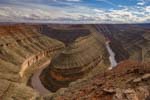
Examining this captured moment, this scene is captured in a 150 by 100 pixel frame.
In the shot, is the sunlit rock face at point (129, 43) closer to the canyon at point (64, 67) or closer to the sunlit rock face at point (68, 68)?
the canyon at point (64, 67)

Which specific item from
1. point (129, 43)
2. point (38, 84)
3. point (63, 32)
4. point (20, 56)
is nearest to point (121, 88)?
point (38, 84)

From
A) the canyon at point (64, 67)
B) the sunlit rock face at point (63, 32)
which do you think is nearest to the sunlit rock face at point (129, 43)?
the canyon at point (64, 67)

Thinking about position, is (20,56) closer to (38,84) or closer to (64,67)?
(38,84)

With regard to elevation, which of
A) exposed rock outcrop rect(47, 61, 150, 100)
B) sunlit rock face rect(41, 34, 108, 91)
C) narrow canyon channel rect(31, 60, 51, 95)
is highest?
exposed rock outcrop rect(47, 61, 150, 100)

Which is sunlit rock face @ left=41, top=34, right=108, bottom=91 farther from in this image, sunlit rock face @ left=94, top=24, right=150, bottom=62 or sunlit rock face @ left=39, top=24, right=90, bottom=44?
sunlit rock face @ left=39, top=24, right=90, bottom=44

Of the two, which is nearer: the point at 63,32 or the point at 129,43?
the point at 129,43

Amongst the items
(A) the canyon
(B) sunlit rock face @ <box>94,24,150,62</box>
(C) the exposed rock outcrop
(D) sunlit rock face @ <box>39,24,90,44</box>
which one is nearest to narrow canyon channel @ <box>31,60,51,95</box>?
(A) the canyon

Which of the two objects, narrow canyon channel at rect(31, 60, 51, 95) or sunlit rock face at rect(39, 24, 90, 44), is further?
sunlit rock face at rect(39, 24, 90, 44)

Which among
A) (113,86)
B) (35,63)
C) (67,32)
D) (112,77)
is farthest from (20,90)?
(67,32)
